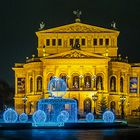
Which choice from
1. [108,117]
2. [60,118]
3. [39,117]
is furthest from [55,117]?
[108,117]

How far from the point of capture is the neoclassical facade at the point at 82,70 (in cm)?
13025

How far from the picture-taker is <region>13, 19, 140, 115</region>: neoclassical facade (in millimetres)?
130250

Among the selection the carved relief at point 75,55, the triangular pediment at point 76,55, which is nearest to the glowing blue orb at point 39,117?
the triangular pediment at point 76,55

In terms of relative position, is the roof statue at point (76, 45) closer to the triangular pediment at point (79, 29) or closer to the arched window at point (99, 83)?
the triangular pediment at point (79, 29)

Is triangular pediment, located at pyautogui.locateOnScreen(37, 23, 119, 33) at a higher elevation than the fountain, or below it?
higher

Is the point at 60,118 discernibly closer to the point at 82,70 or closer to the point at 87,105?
the point at 82,70

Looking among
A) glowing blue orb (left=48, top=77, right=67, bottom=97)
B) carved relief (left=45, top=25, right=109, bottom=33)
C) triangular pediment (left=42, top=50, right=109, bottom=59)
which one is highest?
carved relief (left=45, top=25, right=109, bottom=33)

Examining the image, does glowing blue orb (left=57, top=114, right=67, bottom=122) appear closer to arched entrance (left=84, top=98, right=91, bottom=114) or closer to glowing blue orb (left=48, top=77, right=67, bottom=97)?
glowing blue orb (left=48, top=77, right=67, bottom=97)

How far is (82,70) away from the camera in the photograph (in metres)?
131

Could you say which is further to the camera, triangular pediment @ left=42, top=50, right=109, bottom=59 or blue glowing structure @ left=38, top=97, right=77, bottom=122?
triangular pediment @ left=42, top=50, right=109, bottom=59

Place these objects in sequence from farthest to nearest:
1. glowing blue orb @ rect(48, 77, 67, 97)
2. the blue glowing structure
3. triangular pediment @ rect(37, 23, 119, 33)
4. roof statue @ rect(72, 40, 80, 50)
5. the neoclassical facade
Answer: triangular pediment @ rect(37, 23, 119, 33)
roof statue @ rect(72, 40, 80, 50)
the neoclassical facade
glowing blue orb @ rect(48, 77, 67, 97)
the blue glowing structure

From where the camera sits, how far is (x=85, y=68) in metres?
131

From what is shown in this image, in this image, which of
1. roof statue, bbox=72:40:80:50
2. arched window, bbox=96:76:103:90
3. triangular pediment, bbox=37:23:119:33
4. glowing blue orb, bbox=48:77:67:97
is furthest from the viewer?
triangular pediment, bbox=37:23:119:33

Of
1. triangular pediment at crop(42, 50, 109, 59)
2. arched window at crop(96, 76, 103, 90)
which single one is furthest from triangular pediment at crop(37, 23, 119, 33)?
arched window at crop(96, 76, 103, 90)
